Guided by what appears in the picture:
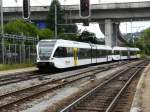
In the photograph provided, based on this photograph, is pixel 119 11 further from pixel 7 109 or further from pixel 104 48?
pixel 7 109

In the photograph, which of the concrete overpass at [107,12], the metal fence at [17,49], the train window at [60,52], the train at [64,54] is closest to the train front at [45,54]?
the train at [64,54]

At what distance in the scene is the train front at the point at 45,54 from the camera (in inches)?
1451

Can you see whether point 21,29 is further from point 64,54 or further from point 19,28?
point 64,54

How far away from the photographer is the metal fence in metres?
46.3

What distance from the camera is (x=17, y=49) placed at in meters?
48.3

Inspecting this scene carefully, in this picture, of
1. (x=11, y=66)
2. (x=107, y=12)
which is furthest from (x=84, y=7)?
(x=107, y=12)

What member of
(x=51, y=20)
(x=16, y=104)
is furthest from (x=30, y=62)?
(x=51, y=20)

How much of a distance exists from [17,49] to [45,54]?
1179cm

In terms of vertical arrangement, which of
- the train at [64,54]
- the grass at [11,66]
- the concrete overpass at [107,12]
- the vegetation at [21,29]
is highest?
the concrete overpass at [107,12]

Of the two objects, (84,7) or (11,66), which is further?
(11,66)

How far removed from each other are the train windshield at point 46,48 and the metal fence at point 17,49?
6.70m

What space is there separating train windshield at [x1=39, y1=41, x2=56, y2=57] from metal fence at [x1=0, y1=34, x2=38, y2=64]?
6.70 m

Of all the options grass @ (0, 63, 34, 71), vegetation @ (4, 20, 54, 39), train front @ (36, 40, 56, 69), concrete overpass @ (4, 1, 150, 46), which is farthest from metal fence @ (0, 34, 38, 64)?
concrete overpass @ (4, 1, 150, 46)

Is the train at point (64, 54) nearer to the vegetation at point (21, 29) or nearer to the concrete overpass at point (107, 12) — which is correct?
the vegetation at point (21, 29)
